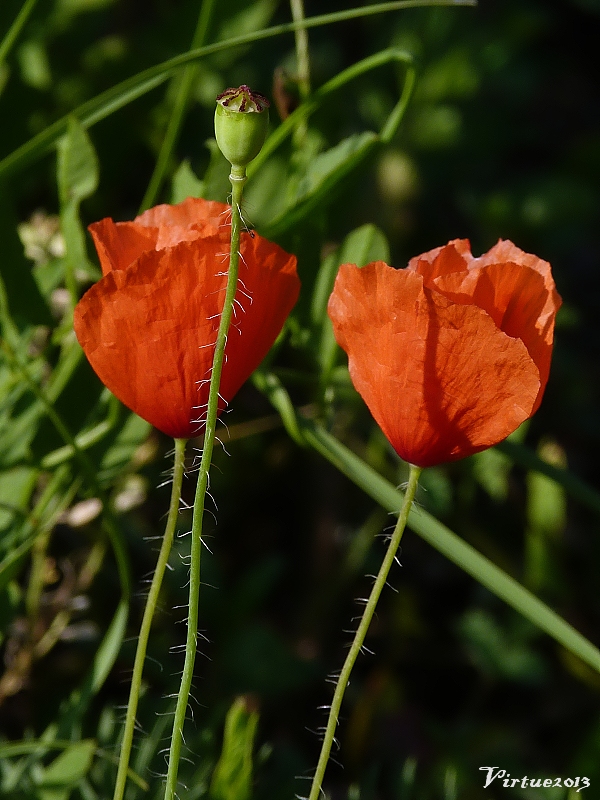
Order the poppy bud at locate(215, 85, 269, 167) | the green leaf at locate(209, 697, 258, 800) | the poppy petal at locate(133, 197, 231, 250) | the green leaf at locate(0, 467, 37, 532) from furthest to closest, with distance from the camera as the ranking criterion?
the green leaf at locate(0, 467, 37, 532) < the green leaf at locate(209, 697, 258, 800) < the poppy petal at locate(133, 197, 231, 250) < the poppy bud at locate(215, 85, 269, 167)

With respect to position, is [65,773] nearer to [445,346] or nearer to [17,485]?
[17,485]

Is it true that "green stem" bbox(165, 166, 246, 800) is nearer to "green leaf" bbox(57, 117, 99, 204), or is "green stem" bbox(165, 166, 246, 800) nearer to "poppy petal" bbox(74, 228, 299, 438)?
"poppy petal" bbox(74, 228, 299, 438)

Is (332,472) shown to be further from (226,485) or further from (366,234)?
(366,234)

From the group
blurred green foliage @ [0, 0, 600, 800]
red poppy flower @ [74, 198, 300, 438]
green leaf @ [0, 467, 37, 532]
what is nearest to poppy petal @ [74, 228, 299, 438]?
red poppy flower @ [74, 198, 300, 438]

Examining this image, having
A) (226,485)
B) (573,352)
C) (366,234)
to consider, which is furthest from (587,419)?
(366,234)

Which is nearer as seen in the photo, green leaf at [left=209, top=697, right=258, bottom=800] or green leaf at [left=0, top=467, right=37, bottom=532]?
green leaf at [left=209, top=697, right=258, bottom=800]

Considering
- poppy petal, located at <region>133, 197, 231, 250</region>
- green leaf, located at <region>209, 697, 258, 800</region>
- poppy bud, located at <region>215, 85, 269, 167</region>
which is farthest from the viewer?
green leaf, located at <region>209, 697, 258, 800</region>

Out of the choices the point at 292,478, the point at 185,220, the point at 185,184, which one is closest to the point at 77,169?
the point at 185,184
